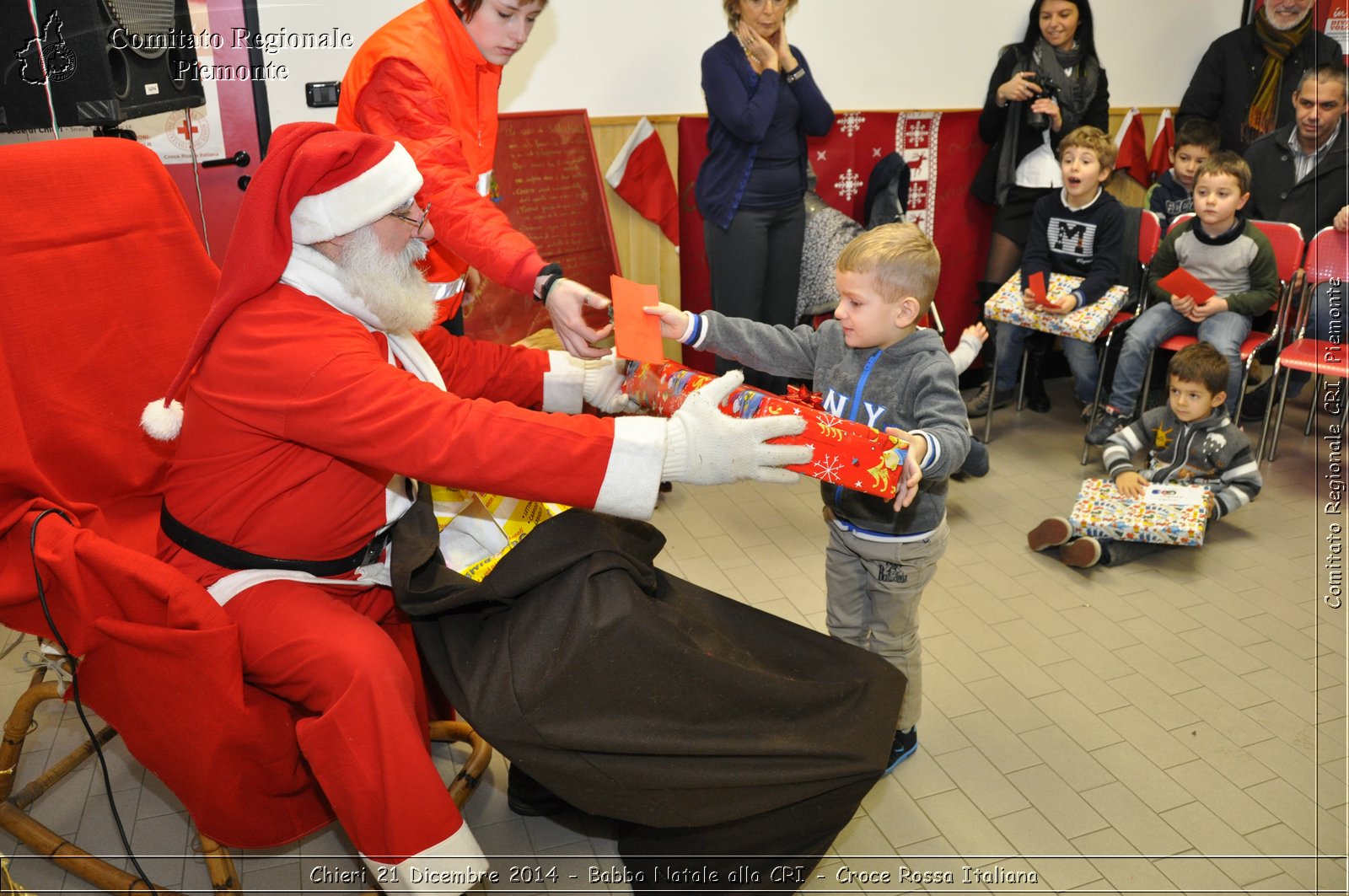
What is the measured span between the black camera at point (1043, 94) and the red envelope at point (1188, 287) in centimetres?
110

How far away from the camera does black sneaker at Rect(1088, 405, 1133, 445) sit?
458 centimetres

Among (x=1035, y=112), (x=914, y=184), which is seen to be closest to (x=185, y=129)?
(x=914, y=184)

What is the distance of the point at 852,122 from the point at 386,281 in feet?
12.1

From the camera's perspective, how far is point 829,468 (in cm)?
190

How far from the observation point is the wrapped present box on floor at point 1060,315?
14.8ft

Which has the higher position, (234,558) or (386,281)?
(386,281)

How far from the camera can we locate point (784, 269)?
177 inches

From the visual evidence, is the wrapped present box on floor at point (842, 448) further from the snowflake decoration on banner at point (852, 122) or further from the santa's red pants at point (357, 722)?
the snowflake decoration on banner at point (852, 122)

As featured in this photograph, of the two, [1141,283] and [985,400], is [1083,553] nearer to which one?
[985,400]

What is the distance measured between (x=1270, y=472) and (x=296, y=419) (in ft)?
13.9

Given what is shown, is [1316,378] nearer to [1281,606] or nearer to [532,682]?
[1281,606]

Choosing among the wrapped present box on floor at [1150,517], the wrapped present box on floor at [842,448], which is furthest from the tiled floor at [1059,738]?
the wrapped present box on floor at [842,448]

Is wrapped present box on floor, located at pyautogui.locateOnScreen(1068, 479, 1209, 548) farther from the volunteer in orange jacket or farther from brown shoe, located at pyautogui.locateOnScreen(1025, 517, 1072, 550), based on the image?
the volunteer in orange jacket

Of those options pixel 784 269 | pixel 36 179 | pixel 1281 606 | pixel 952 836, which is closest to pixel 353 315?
pixel 36 179
